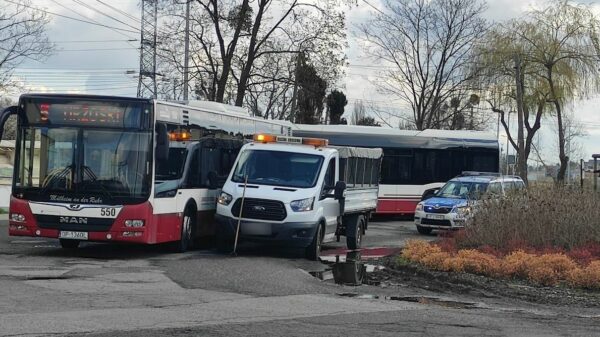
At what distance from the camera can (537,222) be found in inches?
624

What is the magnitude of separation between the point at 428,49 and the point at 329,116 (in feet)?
63.0

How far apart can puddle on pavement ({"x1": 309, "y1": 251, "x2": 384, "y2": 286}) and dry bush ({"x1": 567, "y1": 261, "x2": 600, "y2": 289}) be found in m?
3.13

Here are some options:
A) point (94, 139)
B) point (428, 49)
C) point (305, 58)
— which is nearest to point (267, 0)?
point (305, 58)

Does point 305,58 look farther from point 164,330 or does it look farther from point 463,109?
point 164,330

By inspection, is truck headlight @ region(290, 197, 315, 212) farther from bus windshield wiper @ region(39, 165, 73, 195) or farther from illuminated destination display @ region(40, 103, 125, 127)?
bus windshield wiper @ region(39, 165, 73, 195)

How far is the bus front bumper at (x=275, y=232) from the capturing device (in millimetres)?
16250

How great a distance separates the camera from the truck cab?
16.3 meters

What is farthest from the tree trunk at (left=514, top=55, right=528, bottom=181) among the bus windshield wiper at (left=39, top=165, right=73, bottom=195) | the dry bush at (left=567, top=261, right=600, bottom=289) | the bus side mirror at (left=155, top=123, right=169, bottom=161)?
the bus windshield wiper at (left=39, top=165, right=73, bottom=195)

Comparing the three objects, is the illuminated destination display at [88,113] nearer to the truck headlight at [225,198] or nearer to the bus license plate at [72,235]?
the bus license plate at [72,235]

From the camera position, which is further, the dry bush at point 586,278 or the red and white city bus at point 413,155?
the red and white city bus at point 413,155

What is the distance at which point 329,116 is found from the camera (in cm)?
6475

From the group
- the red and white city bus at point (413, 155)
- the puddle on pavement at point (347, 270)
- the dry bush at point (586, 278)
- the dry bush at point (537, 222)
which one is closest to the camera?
the dry bush at point (586, 278)

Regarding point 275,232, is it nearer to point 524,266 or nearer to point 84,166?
point 84,166

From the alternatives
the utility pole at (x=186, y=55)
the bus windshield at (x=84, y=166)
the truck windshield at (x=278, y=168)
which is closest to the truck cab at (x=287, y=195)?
the truck windshield at (x=278, y=168)
